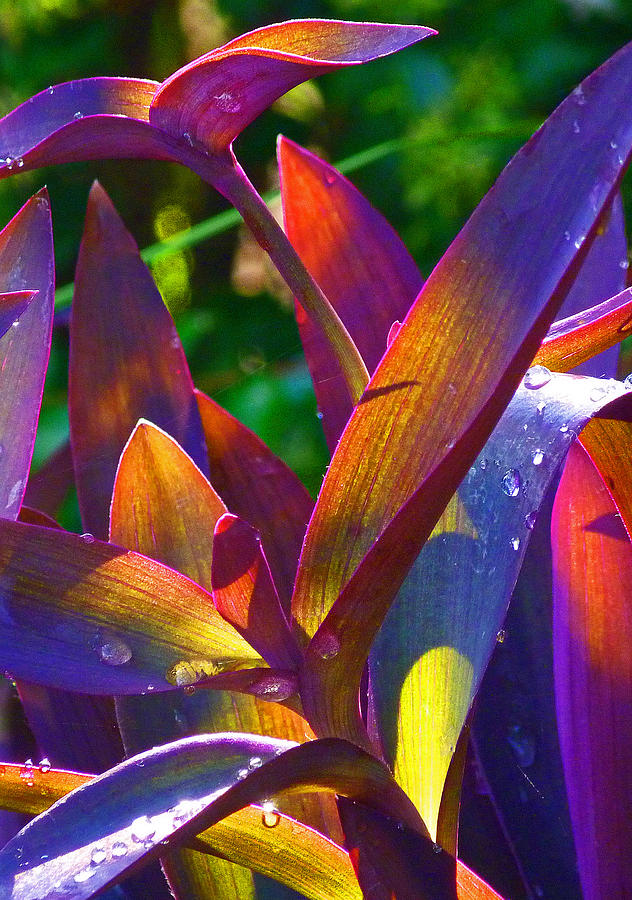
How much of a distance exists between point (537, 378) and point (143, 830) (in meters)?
0.18

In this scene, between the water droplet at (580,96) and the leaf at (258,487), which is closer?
the water droplet at (580,96)

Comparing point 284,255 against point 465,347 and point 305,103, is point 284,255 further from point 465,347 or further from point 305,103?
Answer: point 305,103

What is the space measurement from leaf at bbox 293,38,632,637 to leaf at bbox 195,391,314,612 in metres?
0.14

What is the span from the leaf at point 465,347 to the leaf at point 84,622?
41mm

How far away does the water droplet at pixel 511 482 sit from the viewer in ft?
0.80

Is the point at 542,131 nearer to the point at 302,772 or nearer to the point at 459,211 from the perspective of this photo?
the point at 302,772

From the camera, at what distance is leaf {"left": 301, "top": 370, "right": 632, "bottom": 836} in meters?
0.24

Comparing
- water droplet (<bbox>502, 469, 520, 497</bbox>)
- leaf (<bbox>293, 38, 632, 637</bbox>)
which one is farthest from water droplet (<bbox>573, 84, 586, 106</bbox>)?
water droplet (<bbox>502, 469, 520, 497</bbox>)

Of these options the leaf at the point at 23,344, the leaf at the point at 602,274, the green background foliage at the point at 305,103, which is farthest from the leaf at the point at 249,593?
the green background foliage at the point at 305,103

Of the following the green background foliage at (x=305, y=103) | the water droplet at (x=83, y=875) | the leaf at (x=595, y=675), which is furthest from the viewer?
the green background foliage at (x=305, y=103)

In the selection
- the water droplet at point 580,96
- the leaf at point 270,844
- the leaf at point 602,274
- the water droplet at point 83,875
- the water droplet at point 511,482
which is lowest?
the leaf at point 270,844

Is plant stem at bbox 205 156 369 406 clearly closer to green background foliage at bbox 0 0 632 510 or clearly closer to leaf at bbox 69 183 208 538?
leaf at bbox 69 183 208 538

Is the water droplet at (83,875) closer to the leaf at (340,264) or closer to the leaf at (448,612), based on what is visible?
the leaf at (448,612)

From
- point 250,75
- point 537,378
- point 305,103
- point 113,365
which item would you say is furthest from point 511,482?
point 305,103
